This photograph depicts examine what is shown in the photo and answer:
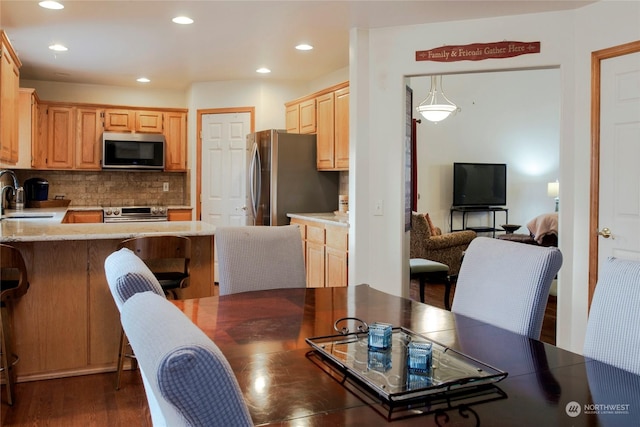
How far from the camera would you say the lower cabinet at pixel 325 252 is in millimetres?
4336

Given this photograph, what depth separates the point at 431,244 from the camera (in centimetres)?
588

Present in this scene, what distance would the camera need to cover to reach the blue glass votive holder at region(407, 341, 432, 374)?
4.03 feet

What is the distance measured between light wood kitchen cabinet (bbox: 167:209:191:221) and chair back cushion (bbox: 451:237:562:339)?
4850 millimetres

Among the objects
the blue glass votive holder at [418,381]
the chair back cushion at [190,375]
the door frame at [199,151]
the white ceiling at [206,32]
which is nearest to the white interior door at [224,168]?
the door frame at [199,151]

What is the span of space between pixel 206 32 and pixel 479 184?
5.58m

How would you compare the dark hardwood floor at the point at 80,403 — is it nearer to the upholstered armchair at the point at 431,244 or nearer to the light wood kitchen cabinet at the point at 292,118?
the light wood kitchen cabinet at the point at 292,118

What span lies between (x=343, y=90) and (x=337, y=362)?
3.68m

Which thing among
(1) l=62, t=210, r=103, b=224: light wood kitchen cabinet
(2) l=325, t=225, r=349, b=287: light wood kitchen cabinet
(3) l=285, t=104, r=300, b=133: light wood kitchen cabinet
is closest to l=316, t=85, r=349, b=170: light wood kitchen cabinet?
(3) l=285, t=104, r=300, b=133: light wood kitchen cabinet

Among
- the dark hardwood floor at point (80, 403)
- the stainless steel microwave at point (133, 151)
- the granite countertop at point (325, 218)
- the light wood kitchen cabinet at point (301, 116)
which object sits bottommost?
the dark hardwood floor at point (80, 403)

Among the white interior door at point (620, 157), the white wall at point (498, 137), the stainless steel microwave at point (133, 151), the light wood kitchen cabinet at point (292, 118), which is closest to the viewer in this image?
the white interior door at point (620, 157)

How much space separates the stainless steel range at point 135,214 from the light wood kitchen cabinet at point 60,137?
30.1 inches

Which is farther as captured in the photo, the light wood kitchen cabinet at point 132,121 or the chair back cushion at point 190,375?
the light wood kitchen cabinet at point 132,121

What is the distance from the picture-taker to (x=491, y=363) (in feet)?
4.34

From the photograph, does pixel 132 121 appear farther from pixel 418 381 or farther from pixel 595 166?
pixel 418 381
